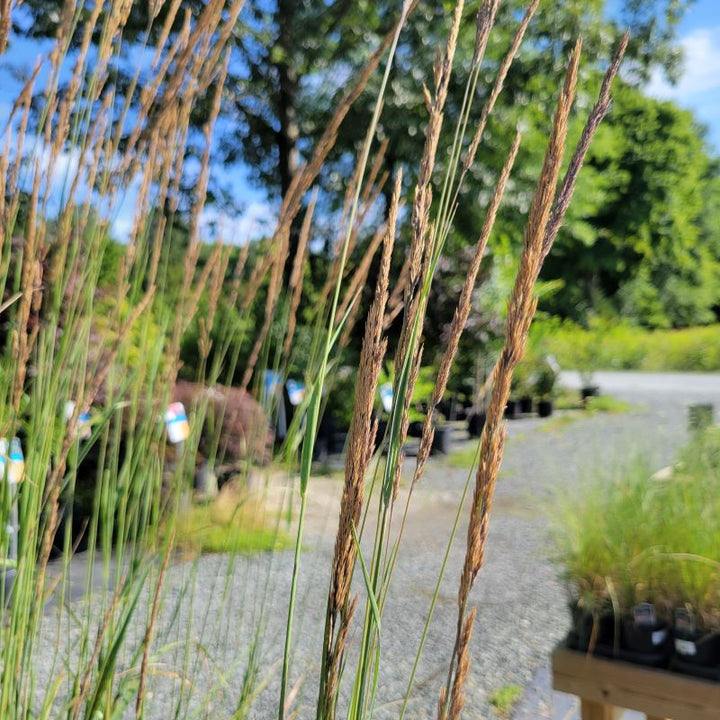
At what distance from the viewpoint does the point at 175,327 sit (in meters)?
1.07

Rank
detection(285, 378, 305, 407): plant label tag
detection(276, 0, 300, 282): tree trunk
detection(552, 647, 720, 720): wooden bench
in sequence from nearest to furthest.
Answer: detection(552, 647, 720, 720): wooden bench, detection(285, 378, 305, 407): plant label tag, detection(276, 0, 300, 282): tree trunk

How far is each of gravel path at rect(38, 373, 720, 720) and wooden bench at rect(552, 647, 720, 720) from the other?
0.21 metres

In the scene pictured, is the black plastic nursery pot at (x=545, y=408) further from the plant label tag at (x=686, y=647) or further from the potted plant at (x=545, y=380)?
the plant label tag at (x=686, y=647)

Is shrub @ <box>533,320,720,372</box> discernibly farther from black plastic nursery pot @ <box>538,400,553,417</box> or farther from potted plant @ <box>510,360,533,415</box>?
black plastic nursery pot @ <box>538,400,553,417</box>

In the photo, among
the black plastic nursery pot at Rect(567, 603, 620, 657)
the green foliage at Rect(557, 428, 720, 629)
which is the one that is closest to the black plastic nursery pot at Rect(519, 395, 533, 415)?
the green foliage at Rect(557, 428, 720, 629)

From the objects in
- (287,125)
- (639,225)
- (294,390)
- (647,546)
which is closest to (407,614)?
(647,546)

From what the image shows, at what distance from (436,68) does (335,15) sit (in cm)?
785

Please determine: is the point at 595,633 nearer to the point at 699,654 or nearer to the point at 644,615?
the point at 644,615

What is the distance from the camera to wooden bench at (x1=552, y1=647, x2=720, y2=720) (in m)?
1.81

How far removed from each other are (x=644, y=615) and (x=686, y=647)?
0.37 ft

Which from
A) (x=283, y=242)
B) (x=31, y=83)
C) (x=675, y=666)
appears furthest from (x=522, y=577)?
(x=31, y=83)

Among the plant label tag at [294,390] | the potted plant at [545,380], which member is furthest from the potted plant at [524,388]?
the plant label tag at [294,390]

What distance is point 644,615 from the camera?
1926 millimetres

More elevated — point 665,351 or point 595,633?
point 665,351
